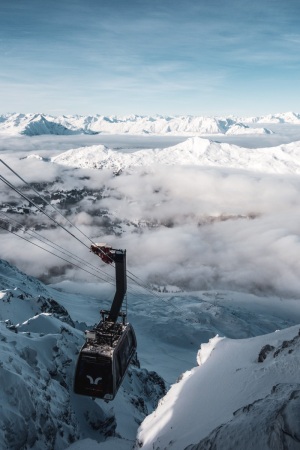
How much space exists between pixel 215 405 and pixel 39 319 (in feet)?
116

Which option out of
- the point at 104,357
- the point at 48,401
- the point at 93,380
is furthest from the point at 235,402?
the point at 48,401

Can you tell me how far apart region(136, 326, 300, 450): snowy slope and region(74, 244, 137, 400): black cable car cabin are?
4606 millimetres

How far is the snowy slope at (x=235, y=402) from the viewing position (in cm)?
1098

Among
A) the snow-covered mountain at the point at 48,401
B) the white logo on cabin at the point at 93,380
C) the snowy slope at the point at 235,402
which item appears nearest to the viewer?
the snowy slope at the point at 235,402

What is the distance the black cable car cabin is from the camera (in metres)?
18.3

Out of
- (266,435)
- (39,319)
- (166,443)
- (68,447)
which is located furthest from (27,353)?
(266,435)

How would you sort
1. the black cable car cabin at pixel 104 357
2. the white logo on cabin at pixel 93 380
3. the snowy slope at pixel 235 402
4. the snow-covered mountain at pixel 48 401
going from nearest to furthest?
the snowy slope at pixel 235 402 → the black cable car cabin at pixel 104 357 → the white logo on cabin at pixel 93 380 → the snow-covered mountain at pixel 48 401

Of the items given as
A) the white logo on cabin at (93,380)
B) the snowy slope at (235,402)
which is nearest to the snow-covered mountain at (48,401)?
the snowy slope at (235,402)

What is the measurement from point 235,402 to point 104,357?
24.5ft

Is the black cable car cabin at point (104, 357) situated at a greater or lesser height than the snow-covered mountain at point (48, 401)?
greater

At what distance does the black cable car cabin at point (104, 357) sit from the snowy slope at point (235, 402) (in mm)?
4606

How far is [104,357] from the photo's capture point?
18312mm

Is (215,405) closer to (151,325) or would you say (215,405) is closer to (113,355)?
(113,355)

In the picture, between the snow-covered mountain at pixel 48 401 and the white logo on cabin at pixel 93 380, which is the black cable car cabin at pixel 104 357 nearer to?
the white logo on cabin at pixel 93 380
